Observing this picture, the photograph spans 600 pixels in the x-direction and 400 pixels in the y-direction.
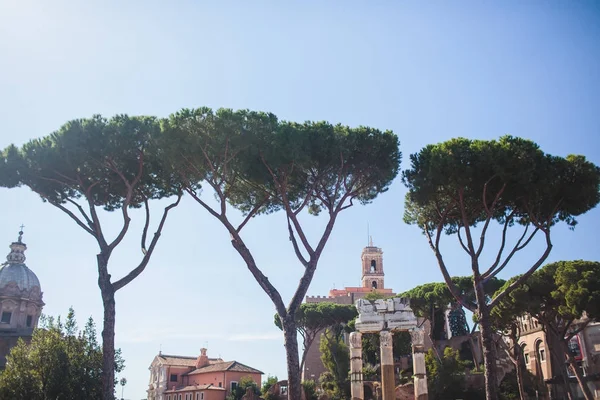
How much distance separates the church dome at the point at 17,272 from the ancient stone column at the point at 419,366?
37090 mm

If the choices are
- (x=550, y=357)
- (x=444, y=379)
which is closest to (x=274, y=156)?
(x=444, y=379)

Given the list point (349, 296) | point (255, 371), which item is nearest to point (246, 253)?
point (255, 371)

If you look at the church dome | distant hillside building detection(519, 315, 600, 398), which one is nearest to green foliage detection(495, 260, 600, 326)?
distant hillside building detection(519, 315, 600, 398)

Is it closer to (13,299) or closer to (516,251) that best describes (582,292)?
(516,251)

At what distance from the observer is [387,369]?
18.0 meters

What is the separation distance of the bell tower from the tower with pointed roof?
37.9 metres

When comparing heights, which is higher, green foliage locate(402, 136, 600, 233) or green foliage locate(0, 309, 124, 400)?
green foliage locate(402, 136, 600, 233)

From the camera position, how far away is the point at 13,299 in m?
43.6

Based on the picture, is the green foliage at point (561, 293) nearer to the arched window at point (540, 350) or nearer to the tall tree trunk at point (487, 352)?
the tall tree trunk at point (487, 352)

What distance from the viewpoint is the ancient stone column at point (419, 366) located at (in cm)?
1744

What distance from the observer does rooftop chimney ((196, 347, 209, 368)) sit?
49.8 m

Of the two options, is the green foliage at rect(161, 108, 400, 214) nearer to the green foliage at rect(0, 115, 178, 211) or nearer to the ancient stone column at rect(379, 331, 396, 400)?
the green foliage at rect(0, 115, 178, 211)

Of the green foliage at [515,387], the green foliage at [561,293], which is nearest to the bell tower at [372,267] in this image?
the green foliage at [515,387]

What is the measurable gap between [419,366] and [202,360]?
3610 cm
